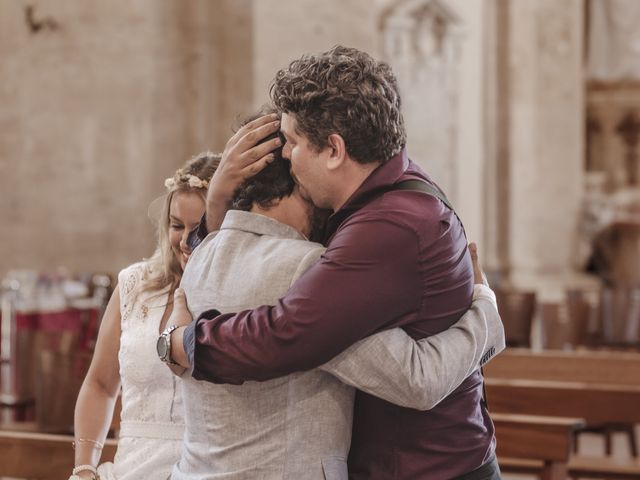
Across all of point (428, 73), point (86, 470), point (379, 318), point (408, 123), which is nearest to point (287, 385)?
point (379, 318)

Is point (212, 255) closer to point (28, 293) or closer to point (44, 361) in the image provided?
point (44, 361)

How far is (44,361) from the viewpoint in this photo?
4.21 m

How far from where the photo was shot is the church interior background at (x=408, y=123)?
9289 mm

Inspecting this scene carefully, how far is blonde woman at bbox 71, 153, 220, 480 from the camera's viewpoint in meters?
2.55

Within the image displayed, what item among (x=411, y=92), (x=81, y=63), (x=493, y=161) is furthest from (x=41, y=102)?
(x=493, y=161)

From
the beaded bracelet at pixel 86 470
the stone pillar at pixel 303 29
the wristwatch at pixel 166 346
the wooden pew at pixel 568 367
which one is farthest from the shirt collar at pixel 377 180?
the stone pillar at pixel 303 29

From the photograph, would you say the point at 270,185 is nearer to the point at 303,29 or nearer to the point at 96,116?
the point at 303,29

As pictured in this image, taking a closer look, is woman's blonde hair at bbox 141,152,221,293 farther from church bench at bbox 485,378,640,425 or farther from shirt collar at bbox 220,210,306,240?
church bench at bbox 485,378,640,425

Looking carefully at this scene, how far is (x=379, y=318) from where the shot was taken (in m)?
1.90

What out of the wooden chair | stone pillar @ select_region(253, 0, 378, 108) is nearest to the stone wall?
stone pillar @ select_region(253, 0, 378, 108)

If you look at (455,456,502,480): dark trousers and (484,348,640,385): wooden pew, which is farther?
(484,348,640,385): wooden pew

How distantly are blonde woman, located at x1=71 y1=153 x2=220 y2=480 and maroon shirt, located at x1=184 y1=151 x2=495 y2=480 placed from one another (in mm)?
606

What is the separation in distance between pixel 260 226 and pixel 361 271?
0.23 m

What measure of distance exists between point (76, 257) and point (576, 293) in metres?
5.17
